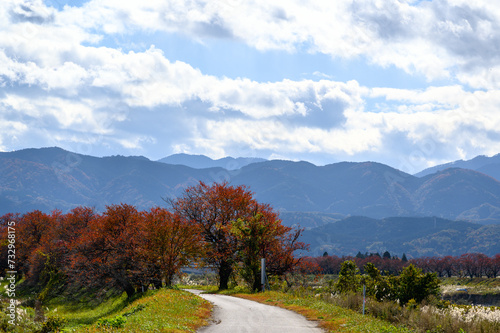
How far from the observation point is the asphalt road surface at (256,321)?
2119 centimetres

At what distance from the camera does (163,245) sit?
39344 mm

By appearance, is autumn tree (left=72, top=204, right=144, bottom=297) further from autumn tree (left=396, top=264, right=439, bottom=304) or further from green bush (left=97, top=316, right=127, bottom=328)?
autumn tree (left=396, top=264, right=439, bottom=304)

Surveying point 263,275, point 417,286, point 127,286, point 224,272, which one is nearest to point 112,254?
point 127,286

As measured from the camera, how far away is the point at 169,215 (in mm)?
41250

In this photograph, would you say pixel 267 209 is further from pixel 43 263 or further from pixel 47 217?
pixel 47 217

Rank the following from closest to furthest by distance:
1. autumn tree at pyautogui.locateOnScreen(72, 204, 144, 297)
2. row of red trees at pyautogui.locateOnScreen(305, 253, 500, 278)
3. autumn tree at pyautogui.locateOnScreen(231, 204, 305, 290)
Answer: autumn tree at pyautogui.locateOnScreen(72, 204, 144, 297), autumn tree at pyautogui.locateOnScreen(231, 204, 305, 290), row of red trees at pyautogui.locateOnScreen(305, 253, 500, 278)

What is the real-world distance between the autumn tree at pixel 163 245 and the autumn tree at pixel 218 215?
501cm

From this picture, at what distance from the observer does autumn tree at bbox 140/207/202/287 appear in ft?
128

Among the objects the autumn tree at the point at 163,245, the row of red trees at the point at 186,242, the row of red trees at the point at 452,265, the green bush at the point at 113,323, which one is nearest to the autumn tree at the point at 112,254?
the row of red trees at the point at 186,242

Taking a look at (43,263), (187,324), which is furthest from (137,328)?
(43,263)

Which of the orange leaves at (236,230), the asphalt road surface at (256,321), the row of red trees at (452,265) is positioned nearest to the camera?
the asphalt road surface at (256,321)

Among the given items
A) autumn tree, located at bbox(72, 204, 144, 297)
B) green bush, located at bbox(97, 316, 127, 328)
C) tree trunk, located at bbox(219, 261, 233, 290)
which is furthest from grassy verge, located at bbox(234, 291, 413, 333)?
tree trunk, located at bbox(219, 261, 233, 290)

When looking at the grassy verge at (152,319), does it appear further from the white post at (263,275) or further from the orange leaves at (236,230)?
A: the orange leaves at (236,230)

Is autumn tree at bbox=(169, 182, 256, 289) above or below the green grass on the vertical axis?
above
